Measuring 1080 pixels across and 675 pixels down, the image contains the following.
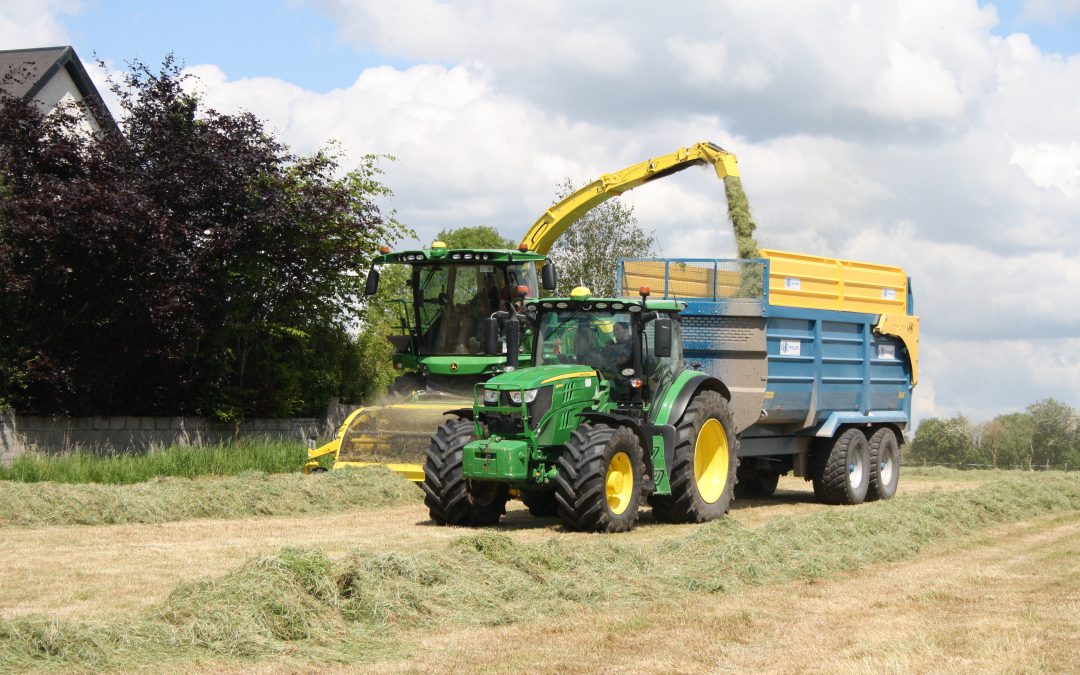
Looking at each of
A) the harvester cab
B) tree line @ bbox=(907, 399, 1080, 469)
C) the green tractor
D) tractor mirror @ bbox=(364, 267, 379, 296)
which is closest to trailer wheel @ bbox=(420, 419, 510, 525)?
the green tractor

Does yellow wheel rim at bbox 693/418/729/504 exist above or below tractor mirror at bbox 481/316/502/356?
below

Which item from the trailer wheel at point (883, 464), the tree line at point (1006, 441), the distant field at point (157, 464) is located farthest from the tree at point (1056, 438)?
the distant field at point (157, 464)

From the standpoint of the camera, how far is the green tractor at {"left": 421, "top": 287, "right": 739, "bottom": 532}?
1195 centimetres

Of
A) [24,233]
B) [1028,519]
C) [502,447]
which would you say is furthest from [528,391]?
[24,233]

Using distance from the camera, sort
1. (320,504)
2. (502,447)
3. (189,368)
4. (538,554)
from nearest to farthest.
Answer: (538,554) < (502,447) < (320,504) < (189,368)

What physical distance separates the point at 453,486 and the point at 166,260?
28.8 ft

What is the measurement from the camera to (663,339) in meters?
12.4

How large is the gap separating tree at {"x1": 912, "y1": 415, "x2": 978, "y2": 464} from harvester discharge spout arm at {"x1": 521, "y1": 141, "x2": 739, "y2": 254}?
31.4ft

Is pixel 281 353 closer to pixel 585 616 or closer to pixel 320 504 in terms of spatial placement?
pixel 320 504

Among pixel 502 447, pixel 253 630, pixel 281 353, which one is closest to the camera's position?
pixel 253 630

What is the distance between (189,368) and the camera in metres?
21.0

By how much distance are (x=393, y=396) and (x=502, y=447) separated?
6.04m

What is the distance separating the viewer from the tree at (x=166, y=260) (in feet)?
61.0

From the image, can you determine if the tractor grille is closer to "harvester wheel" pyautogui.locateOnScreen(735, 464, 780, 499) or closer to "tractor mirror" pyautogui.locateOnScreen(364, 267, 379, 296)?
"tractor mirror" pyautogui.locateOnScreen(364, 267, 379, 296)
